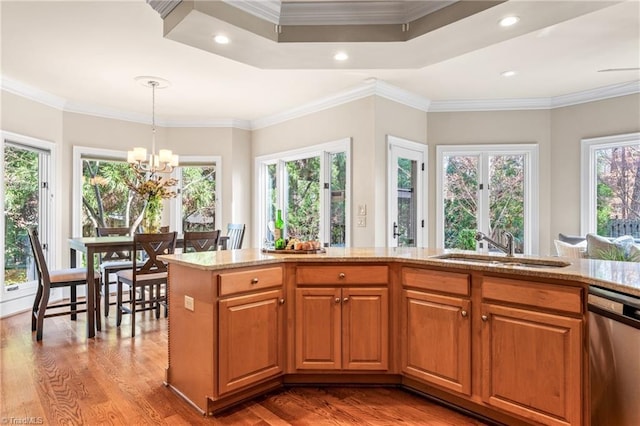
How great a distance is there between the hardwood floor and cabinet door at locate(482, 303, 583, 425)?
319 millimetres

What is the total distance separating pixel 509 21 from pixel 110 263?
4.54 meters

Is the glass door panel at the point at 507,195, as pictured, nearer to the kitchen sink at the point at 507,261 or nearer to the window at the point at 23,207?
the kitchen sink at the point at 507,261

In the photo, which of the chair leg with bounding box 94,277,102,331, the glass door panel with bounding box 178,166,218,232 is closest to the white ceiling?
the glass door panel with bounding box 178,166,218,232

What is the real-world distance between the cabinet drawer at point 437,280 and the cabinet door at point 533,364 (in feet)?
0.55

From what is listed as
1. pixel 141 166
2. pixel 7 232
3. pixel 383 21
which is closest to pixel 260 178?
pixel 141 166

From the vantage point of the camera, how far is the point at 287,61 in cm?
317

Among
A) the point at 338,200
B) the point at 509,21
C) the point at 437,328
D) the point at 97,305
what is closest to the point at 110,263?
the point at 97,305

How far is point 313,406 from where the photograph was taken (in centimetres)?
240

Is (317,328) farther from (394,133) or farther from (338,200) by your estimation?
(394,133)

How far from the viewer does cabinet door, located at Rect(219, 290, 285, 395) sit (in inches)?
89.4

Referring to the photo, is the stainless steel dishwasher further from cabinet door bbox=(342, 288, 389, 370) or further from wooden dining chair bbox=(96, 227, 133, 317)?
wooden dining chair bbox=(96, 227, 133, 317)

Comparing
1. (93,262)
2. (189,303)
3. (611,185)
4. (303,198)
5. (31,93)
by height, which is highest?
(31,93)

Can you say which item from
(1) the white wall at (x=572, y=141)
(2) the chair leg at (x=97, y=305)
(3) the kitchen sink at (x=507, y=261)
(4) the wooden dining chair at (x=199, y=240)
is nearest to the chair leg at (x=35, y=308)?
(2) the chair leg at (x=97, y=305)

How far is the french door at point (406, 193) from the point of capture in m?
4.52
